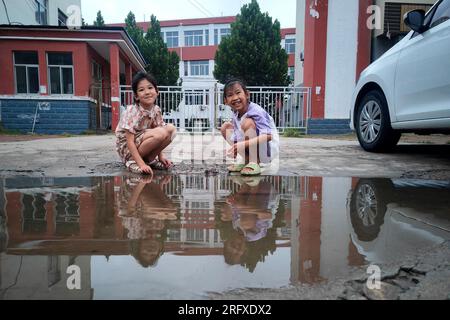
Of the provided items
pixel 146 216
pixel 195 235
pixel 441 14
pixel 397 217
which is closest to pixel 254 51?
pixel 441 14

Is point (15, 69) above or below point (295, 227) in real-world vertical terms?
above

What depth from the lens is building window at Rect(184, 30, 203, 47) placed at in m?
34.6

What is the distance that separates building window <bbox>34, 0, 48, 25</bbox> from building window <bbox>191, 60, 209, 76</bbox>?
19.0 metres

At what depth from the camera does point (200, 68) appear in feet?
112

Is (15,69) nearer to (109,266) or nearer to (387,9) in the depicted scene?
(387,9)

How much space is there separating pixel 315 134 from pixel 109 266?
32.3 feet

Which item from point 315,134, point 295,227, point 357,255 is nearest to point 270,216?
point 295,227

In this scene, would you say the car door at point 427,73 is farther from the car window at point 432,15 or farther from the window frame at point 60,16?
the window frame at point 60,16

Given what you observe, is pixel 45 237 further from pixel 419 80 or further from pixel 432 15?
pixel 432 15

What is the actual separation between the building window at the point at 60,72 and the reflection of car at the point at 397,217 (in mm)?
12134

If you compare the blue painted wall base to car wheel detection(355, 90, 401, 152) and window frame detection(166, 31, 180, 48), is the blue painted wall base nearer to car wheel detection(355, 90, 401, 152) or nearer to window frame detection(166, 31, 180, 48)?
car wheel detection(355, 90, 401, 152)

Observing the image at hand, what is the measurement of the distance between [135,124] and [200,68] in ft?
Result: 107
